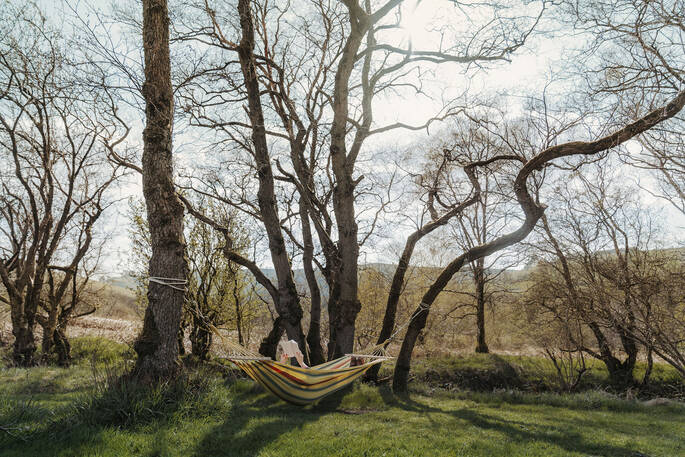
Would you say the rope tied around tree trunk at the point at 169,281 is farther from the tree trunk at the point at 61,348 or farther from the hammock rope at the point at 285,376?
the tree trunk at the point at 61,348

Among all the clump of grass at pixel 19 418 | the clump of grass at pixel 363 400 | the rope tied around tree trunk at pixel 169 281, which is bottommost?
the clump of grass at pixel 363 400

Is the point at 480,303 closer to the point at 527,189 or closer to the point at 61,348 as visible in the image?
the point at 527,189

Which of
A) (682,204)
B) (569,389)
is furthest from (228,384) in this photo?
(682,204)

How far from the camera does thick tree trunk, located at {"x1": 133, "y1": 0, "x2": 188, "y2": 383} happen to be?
12.4 ft

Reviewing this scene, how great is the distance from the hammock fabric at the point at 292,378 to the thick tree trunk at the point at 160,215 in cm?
76

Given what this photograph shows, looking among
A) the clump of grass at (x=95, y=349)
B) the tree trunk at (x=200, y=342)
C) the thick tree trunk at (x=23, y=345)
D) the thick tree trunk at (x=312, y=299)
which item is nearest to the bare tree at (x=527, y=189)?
the thick tree trunk at (x=312, y=299)

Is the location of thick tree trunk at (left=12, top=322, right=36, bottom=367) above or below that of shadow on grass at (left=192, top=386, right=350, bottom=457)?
above

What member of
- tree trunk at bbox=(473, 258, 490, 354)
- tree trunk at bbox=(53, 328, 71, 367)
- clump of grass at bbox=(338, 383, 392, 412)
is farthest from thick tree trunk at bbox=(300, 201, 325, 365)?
tree trunk at bbox=(473, 258, 490, 354)

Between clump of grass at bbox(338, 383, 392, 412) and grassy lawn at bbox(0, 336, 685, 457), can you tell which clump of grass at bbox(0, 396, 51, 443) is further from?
clump of grass at bbox(338, 383, 392, 412)

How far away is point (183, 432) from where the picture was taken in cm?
320

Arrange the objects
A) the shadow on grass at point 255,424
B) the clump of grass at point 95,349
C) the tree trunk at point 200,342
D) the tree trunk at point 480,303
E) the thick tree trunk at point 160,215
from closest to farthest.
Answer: the shadow on grass at point 255,424 < the thick tree trunk at point 160,215 < the tree trunk at point 200,342 < the clump of grass at point 95,349 < the tree trunk at point 480,303

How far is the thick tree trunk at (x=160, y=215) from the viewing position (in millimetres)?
3768

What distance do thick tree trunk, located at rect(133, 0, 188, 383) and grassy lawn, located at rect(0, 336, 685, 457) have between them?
0.45 metres

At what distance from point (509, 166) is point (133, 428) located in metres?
9.41
